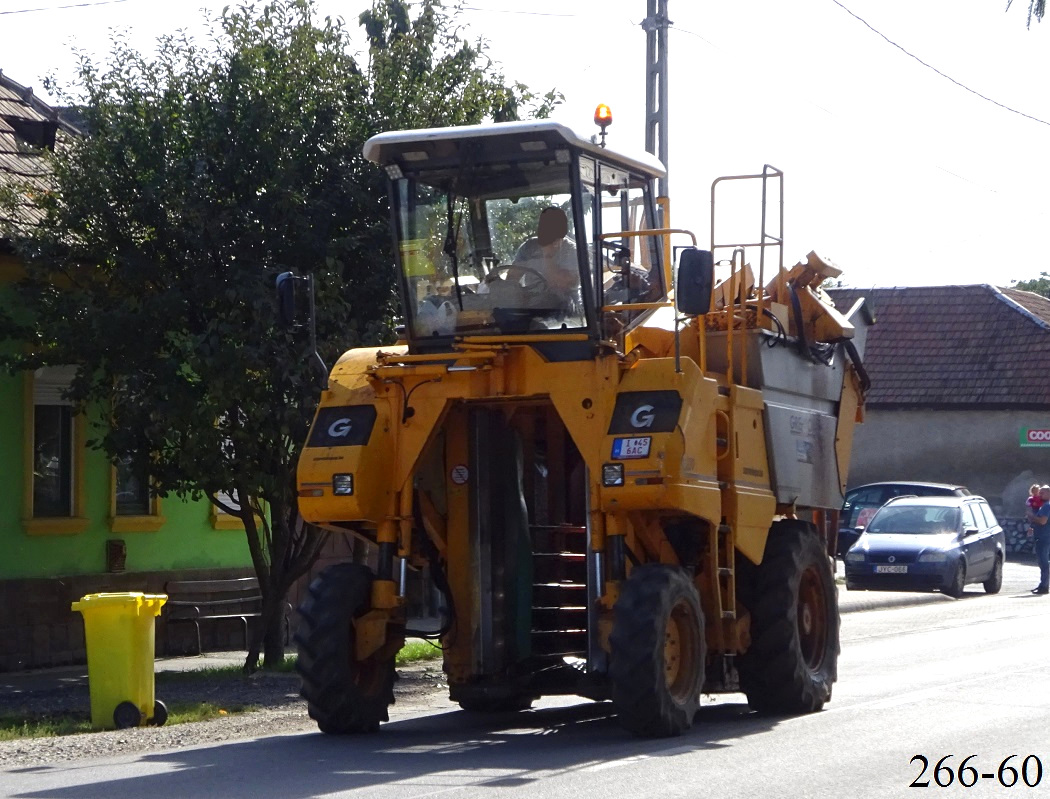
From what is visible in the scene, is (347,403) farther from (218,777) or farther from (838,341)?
(838,341)

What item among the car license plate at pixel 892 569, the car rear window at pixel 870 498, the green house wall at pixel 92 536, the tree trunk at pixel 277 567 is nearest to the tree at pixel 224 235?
the tree trunk at pixel 277 567

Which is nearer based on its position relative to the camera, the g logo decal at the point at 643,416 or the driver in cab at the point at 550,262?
the g logo decal at the point at 643,416

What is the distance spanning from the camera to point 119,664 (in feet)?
37.6

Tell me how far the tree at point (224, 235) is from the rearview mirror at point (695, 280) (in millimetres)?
4756

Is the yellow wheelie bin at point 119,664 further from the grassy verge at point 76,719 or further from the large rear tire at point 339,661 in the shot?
the large rear tire at point 339,661

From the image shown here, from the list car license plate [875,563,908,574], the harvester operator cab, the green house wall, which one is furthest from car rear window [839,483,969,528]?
the harvester operator cab

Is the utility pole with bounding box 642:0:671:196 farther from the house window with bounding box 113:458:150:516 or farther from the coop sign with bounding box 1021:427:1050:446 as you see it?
the coop sign with bounding box 1021:427:1050:446

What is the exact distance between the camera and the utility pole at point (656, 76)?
18.7 m

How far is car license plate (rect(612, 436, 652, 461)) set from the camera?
9656 millimetres

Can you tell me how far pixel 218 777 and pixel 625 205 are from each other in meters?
4.83

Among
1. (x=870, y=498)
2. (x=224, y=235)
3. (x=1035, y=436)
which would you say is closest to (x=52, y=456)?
(x=224, y=235)

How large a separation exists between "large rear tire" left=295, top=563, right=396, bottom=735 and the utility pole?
9668 millimetres

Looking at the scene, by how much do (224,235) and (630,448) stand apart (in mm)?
5794

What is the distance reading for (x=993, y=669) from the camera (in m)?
13.6
